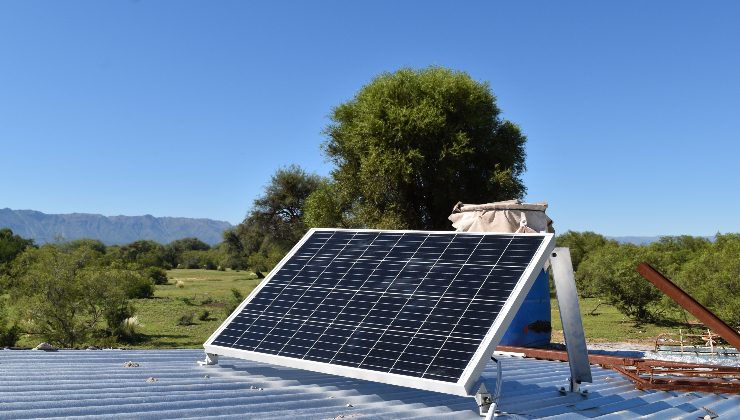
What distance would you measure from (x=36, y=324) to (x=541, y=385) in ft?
81.2

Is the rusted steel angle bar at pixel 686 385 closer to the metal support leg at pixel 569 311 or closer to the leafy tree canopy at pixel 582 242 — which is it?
the metal support leg at pixel 569 311

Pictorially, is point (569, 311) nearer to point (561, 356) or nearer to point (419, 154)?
point (561, 356)

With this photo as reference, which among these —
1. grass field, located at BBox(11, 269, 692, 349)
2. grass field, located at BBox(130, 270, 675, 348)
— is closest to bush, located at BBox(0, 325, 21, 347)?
grass field, located at BBox(11, 269, 692, 349)

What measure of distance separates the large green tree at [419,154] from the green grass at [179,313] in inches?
335

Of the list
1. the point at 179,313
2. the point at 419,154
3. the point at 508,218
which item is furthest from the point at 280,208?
the point at 508,218

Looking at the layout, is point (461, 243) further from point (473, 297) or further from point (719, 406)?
point (719, 406)

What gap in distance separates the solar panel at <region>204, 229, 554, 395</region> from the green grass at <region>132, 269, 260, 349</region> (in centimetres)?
1879

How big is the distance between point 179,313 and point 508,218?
28.2 meters

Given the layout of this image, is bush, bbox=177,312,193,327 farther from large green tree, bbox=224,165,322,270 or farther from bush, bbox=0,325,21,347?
large green tree, bbox=224,165,322,270

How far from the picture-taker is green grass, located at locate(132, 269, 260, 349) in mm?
29344

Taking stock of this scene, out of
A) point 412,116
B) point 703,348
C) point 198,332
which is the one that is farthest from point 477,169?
point 703,348

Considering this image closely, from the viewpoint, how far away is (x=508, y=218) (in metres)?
16.3

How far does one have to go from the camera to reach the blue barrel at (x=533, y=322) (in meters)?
15.4

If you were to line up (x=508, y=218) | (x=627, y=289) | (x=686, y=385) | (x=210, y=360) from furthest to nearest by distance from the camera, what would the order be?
(x=627, y=289), (x=508, y=218), (x=210, y=360), (x=686, y=385)
